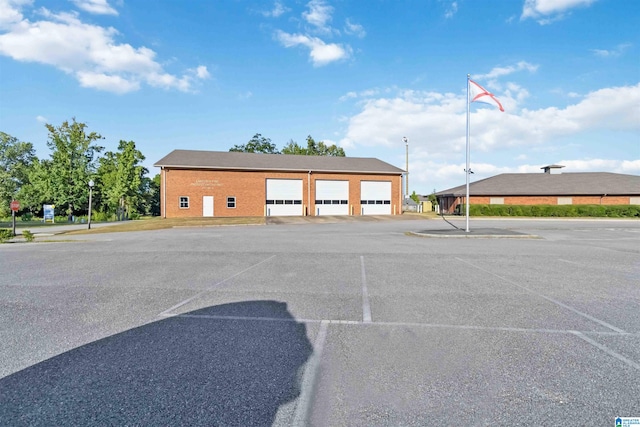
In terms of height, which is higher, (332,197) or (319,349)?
(332,197)

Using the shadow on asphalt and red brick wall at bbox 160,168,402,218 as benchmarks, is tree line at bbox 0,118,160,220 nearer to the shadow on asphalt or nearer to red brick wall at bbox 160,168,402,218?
red brick wall at bbox 160,168,402,218

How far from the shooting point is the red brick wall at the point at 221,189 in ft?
117

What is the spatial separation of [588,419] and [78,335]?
542 cm

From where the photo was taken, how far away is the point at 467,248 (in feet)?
43.7

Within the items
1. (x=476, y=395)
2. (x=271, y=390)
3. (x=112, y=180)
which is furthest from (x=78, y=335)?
(x=112, y=180)

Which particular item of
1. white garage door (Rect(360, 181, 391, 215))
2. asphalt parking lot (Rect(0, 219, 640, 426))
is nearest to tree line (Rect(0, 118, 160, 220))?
white garage door (Rect(360, 181, 391, 215))

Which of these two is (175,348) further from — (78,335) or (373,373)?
(373,373)

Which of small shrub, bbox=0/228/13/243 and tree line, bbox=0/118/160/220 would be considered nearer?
small shrub, bbox=0/228/13/243

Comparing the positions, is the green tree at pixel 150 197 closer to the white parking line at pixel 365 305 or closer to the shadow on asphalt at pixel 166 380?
the white parking line at pixel 365 305

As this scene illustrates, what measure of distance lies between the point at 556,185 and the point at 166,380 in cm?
5300

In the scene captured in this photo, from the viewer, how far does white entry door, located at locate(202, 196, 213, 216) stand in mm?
36594

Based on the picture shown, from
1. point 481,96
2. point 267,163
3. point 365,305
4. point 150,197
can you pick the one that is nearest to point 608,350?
point 365,305

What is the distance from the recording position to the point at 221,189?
37031 mm

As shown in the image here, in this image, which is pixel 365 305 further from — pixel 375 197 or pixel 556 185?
pixel 556 185
